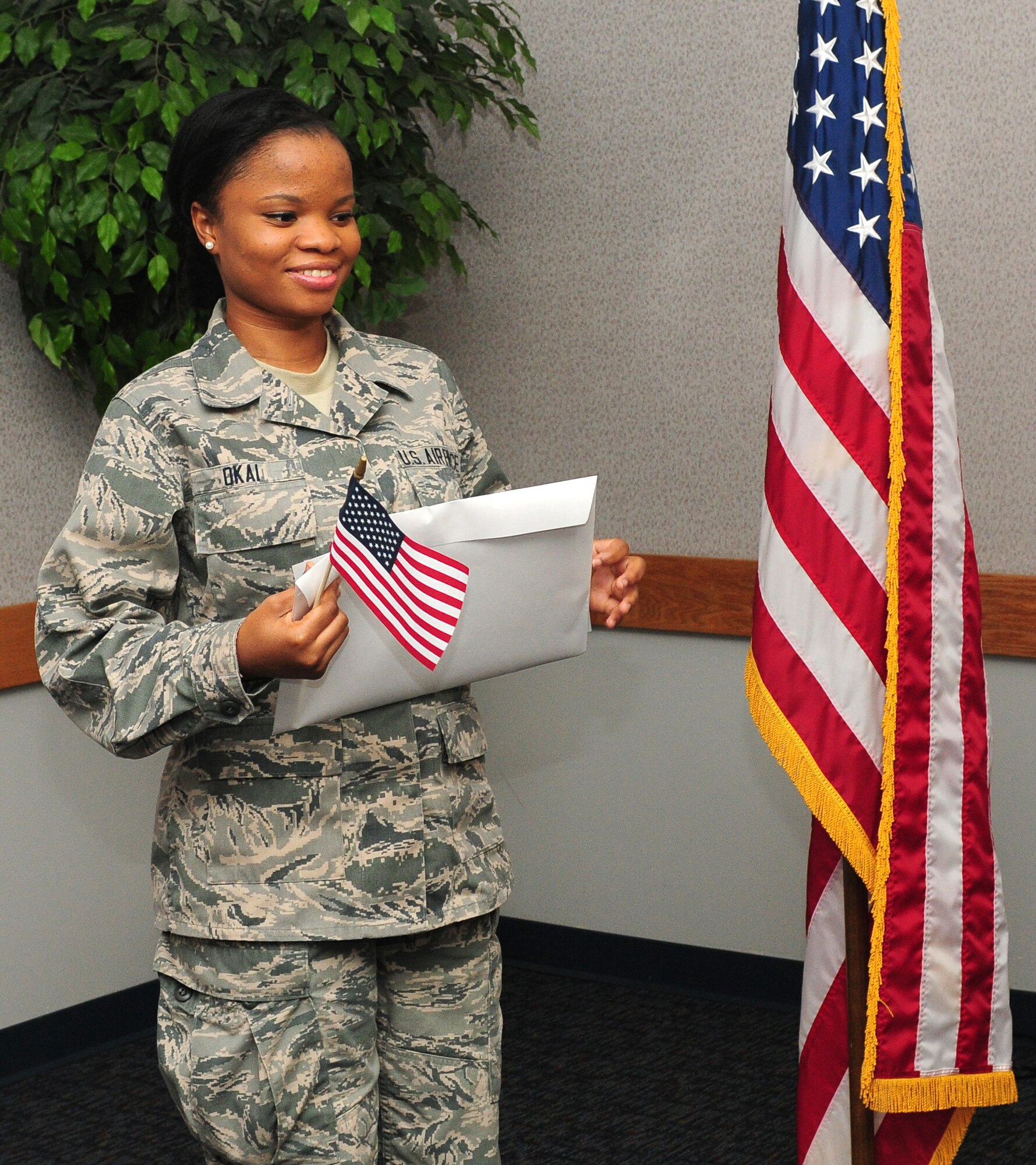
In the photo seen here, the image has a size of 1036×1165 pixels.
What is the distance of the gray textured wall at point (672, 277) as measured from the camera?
2.62 metres

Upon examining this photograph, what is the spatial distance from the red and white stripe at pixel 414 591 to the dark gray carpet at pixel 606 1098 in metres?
1.42

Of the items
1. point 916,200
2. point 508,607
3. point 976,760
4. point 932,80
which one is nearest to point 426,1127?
point 508,607

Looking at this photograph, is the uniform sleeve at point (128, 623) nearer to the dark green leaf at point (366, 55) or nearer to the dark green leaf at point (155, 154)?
the dark green leaf at point (155, 154)

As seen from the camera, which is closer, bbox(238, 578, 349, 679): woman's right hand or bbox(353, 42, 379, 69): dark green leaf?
bbox(238, 578, 349, 679): woman's right hand

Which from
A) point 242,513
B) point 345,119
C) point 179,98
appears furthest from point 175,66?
point 242,513

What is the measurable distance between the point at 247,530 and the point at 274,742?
0.22 metres

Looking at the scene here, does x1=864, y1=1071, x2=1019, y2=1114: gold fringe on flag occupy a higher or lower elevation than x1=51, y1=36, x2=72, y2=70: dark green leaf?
lower

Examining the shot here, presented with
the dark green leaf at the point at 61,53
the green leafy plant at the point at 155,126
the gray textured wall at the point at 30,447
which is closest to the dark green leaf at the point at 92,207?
the green leafy plant at the point at 155,126

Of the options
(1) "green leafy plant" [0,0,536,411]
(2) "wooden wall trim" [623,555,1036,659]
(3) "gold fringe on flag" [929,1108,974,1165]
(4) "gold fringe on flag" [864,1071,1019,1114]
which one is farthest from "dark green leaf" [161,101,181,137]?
(3) "gold fringe on flag" [929,1108,974,1165]

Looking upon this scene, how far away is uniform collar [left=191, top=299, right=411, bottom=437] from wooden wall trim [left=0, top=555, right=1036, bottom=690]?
1391mm

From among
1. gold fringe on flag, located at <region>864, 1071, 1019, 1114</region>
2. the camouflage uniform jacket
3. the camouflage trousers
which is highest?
the camouflage uniform jacket

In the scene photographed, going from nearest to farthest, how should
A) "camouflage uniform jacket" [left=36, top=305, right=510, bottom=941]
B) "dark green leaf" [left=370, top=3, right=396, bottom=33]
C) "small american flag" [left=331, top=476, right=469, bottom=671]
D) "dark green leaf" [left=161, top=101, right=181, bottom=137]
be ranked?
1. "small american flag" [left=331, top=476, right=469, bottom=671]
2. "camouflage uniform jacket" [left=36, top=305, right=510, bottom=941]
3. "dark green leaf" [left=161, top=101, right=181, bottom=137]
4. "dark green leaf" [left=370, top=3, right=396, bottom=33]

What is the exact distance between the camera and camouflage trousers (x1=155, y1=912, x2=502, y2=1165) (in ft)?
4.71

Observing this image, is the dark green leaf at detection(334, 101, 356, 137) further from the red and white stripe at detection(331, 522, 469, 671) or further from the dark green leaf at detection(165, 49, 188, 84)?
the red and white stripe at detection(331, 522, 469, 671)
